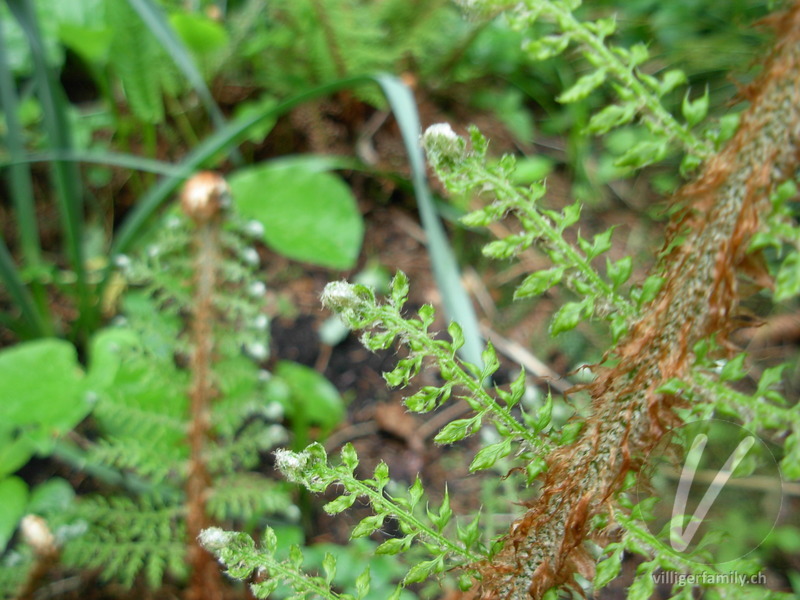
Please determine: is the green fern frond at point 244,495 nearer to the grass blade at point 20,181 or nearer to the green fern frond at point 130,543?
the green fern frond at point 130,543

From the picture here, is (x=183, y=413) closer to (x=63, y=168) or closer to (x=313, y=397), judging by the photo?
(x=313, y=397)

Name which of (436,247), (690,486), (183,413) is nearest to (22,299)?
(183,413)

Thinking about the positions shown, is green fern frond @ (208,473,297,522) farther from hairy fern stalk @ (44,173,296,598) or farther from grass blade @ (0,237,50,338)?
grass blade @ (0,237,50,338)

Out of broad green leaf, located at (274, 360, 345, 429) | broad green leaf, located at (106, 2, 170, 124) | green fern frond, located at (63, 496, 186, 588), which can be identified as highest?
broad green leaf, located at (106, 2, 170, 124)

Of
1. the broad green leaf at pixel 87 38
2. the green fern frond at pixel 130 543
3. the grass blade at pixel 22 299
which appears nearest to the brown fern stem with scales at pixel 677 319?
the green fern frond at pixel 130 543

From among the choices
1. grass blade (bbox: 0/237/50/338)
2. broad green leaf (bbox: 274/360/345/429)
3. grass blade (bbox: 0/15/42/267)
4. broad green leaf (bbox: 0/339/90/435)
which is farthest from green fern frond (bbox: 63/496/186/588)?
grass blade (bbox: 0/15/42/267)
